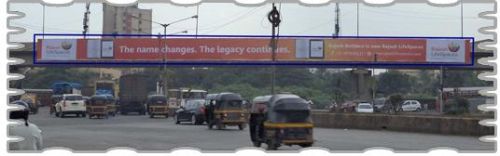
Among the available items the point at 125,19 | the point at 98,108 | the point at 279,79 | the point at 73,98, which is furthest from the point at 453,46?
the point at 98,108

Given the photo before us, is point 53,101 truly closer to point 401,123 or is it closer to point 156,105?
point 156,105

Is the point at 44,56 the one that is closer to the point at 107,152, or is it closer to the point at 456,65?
the point at 107,152

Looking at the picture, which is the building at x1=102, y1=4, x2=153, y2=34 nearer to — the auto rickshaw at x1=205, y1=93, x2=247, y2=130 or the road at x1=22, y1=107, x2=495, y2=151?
the road at x1=22, y1=107, x2=495, y2=151

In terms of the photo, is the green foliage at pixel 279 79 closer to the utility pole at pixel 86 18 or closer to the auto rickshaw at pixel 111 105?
the utility pole at pixel 86 18

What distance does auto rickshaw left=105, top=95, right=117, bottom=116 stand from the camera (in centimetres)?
850

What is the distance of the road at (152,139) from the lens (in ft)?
22.5

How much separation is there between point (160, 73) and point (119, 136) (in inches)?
36.3

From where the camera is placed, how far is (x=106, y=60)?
22.2 feet

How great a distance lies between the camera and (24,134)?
239 inches

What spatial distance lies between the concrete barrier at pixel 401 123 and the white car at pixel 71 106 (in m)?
2.12

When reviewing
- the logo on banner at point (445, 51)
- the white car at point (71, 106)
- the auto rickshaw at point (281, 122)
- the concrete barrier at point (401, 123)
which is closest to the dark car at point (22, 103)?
the white car at point (71, 106)

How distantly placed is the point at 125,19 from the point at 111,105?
3.00m

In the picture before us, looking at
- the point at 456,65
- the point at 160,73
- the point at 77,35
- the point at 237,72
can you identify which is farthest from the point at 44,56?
the point at 456,65

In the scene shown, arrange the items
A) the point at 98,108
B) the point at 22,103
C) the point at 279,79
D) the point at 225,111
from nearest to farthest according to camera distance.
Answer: the point at 22,103
the point at 279,79
the point at 98,108
the point at 225,111
